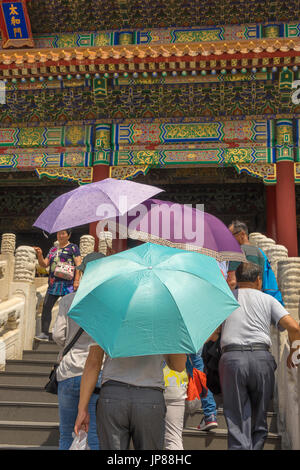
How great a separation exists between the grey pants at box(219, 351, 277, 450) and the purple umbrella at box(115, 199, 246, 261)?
0.69 metres

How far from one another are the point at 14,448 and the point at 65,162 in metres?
6.74

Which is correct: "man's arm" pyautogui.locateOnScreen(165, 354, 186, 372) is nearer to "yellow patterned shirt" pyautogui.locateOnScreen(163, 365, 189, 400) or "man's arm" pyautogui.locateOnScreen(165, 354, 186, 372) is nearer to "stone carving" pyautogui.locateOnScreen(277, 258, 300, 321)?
"yellow patterned shirt" pyautogui.locateOnScreen(163, 365, 189, 400)

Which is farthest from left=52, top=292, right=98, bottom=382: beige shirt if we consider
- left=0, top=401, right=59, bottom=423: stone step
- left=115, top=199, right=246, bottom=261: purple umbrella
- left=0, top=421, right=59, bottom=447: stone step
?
left=0, top=401, right=59, bottom=423: stone step

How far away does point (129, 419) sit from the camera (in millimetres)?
2066

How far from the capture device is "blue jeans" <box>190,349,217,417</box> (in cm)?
338

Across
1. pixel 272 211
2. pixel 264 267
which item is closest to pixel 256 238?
pixel 264 267

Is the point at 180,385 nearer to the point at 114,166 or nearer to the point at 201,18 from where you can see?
the point at 114,166

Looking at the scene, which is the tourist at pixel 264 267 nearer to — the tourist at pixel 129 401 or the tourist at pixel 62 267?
the tourist at pixel 129 401

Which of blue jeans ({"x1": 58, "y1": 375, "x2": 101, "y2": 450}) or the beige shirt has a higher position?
the beige shirt

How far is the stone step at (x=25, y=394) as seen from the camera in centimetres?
446

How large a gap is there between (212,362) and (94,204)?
154 centimetres

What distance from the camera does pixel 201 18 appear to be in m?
10.6

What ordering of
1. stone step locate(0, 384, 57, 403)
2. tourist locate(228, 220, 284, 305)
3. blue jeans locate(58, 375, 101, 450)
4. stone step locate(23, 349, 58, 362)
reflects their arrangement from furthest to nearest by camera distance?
stone step locate(23, 349, 58, 362)
stone step locate(0, 384, 57, 403)
tourist locate(228, 220, 284, 305)
blue jeans locate(58, 375, 101, 450)

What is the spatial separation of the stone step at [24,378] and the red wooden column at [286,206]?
5743 mm
